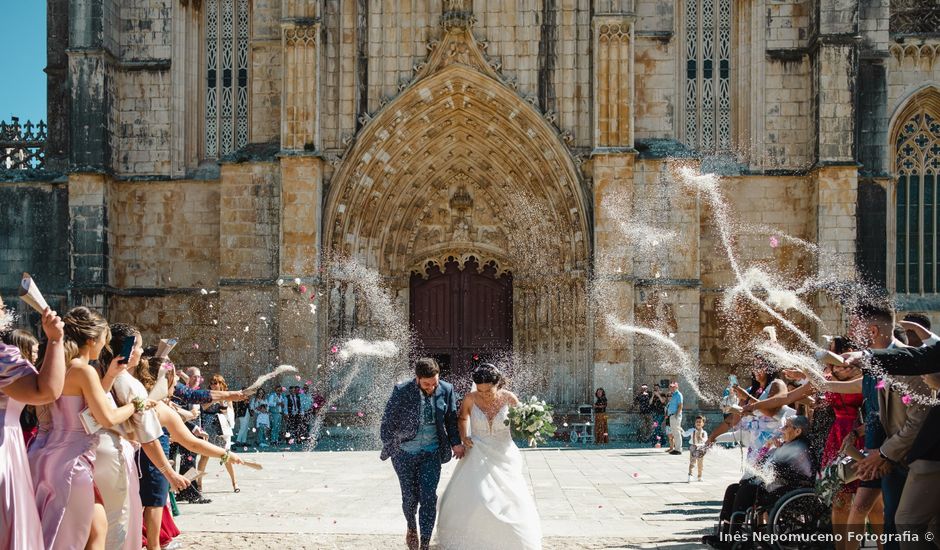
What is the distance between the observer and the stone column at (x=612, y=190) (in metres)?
22.7

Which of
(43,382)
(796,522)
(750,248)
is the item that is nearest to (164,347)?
(43,382)

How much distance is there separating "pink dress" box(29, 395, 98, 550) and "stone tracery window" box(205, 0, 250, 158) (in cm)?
1910

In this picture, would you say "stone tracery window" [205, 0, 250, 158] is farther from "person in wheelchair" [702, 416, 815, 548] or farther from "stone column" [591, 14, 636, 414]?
"person in wheelchair" [702, 416, 815, 548]

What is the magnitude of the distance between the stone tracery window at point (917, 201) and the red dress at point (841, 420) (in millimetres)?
17596

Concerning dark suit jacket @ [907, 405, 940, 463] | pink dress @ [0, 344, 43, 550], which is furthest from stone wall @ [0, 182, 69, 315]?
dark suit jacket @ [907, 405, 940, 463]

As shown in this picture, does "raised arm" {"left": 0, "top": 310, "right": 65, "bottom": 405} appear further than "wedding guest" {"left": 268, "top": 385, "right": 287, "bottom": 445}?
No

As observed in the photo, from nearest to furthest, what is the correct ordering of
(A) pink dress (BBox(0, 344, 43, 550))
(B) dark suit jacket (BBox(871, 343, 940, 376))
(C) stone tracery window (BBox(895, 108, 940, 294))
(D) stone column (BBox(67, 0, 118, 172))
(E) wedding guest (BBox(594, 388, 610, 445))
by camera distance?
(A) pink dress (BBox(0, 344, 43, 550)), (B) dark suit jacket (BBox(871, 343, 940, 376)), (E) wedding guest (BBox(594, 388, 610, 445)), (D) stone column (BBox(67, 0, 118, 172)), (C) stone tracery window (BBox(895, 108, 940, 294))

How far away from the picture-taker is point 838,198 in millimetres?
23172

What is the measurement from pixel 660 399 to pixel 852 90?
771 cm

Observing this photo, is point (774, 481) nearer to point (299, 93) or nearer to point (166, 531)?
point (166, 531)

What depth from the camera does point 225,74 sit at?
2531 cm

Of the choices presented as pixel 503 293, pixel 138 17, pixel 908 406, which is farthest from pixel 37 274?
pixel 908 406

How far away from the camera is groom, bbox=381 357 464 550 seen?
934 centimetres

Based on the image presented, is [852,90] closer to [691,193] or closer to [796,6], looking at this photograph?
[796,6]
